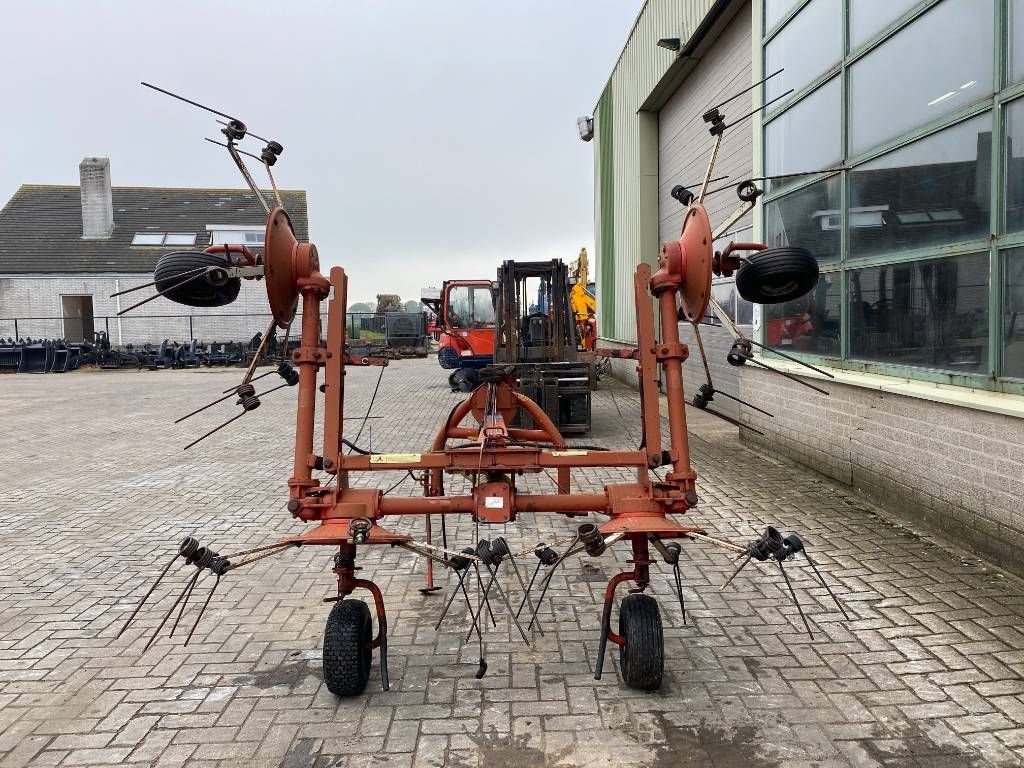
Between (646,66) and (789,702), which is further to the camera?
(646,66)

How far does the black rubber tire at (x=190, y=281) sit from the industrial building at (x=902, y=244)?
8.63ft

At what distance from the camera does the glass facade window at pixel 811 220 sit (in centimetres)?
710

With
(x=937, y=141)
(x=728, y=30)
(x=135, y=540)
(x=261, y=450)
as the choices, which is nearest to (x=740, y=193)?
(x=937, y=141)

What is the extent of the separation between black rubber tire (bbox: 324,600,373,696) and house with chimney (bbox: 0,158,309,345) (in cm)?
2916

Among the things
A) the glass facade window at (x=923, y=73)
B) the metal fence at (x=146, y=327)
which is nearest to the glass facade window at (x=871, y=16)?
the glass facade window at (x=923, y=73)

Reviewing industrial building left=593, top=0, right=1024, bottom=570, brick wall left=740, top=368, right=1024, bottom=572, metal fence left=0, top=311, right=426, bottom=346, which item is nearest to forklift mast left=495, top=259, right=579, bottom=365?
industrial building left=593, top=0, right=1024, bottom=570

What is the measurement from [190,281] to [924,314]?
5.28 meters

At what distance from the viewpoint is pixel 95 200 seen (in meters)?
32.7

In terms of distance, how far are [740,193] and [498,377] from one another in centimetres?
165

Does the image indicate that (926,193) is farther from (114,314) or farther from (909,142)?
(114,314)

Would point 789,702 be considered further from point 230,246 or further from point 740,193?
point 230,246

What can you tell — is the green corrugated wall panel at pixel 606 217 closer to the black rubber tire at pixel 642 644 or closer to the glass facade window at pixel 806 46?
the glass facade window at pixel 806 46

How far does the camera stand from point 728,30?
11.3 m

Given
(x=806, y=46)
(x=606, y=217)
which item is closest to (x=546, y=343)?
(x=806, y=46)
